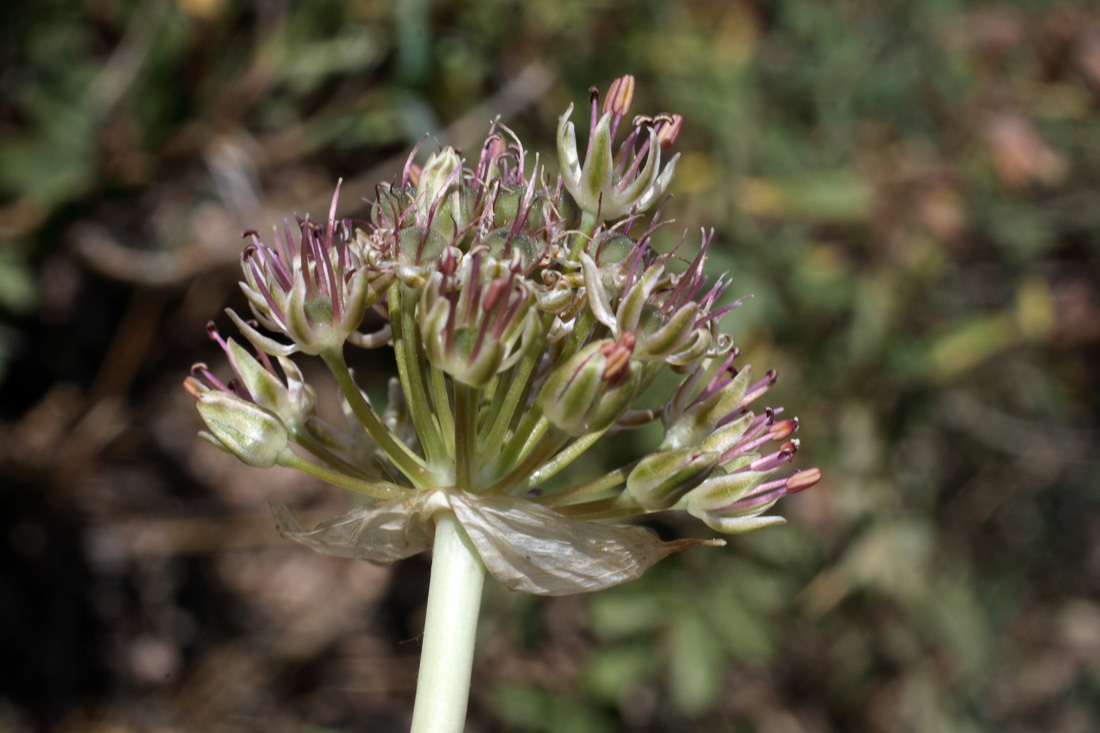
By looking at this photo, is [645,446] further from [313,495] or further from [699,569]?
[313,495]

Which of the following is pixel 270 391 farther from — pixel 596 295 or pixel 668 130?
pixel 668 130

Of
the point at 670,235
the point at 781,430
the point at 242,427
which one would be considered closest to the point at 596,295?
the point at 781,430

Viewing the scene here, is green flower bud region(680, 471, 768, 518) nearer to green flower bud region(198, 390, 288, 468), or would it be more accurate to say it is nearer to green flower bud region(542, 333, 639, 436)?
green flower bud region(542, 333, 639, 436)

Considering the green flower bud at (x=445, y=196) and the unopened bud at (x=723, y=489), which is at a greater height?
the green flower bud at (x=445, y=196)

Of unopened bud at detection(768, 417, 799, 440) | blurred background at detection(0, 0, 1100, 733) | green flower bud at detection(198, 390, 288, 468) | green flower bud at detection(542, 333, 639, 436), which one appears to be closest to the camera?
green flower bud at detection(542, 333, 639, 436)

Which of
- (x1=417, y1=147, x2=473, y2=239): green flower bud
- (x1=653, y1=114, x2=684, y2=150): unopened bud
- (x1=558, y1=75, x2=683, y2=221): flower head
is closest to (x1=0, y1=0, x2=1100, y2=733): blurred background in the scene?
(x1=653, y1=114, x2=684, y2=150): unopened bud

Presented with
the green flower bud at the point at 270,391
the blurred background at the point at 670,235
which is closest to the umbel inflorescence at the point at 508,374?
the green flower bud at the point at 270,391

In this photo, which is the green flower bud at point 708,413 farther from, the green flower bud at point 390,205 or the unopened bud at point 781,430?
the green flower bud at point 390,205
